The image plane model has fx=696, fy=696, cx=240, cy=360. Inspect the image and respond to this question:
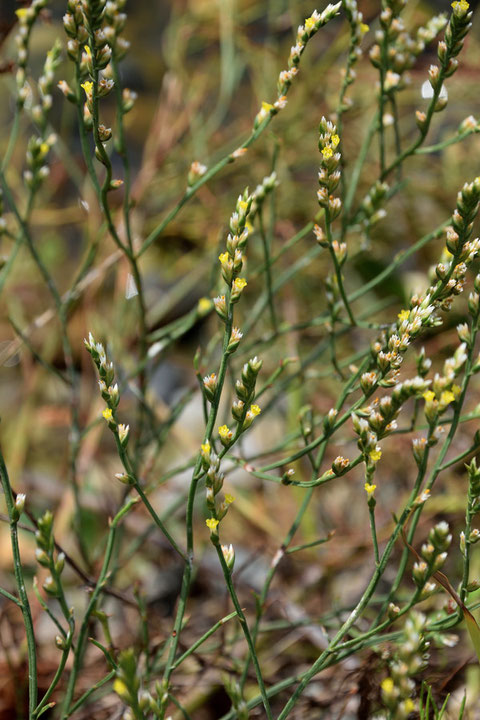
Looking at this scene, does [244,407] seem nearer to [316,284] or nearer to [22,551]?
[22,551]

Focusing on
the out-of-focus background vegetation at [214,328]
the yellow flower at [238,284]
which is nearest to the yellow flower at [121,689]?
the yellow flower at [238,284]

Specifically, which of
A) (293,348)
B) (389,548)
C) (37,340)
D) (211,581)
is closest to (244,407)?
(389,548)

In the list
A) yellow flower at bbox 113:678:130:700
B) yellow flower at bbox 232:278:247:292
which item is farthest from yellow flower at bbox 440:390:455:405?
yellow flower at bbox 113:678:130:700

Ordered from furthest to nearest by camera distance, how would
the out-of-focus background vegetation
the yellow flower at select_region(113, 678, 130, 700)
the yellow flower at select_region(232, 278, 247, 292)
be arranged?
1. the out-of-focus background vegetation
2. the yellow flower at select_region(232, 278, 247, 292)
3. the yellow flower at select_region(113, 678, 130, 700)

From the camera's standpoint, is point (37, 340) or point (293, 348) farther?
point (37, 340)

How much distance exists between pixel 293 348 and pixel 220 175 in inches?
25.9

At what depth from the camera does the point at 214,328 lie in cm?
222

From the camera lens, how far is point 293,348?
167 cm

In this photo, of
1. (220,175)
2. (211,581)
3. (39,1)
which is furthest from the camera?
(220,175)

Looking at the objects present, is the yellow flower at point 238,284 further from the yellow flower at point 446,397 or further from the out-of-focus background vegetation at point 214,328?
the out-of-focus background vegetation at point 214,328

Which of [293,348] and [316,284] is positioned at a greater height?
[316,284]

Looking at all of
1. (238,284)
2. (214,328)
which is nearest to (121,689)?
(238,284)

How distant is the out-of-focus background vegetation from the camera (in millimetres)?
1195

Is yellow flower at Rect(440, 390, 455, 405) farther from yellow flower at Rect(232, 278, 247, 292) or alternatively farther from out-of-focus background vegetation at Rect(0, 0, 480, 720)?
out-of-focus background vegetation at Rect(0, 0, 480, 720)
